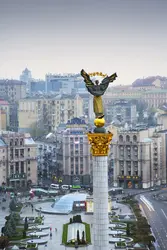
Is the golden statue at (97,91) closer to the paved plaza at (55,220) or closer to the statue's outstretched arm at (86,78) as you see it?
the statue's outstretched arm at (86,78)

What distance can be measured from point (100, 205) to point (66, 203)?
110 feet

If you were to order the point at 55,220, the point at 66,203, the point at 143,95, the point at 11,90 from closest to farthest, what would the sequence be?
the point at 55,220, the point at 66,203, the point at 11,90, the point at 143,95

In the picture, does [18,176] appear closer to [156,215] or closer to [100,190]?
[156,215]

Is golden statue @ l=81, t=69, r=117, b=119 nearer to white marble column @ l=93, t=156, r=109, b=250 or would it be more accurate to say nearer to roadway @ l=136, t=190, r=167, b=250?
white marble column @ l=93, t=156, r=109, b=250

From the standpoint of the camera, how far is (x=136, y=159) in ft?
254

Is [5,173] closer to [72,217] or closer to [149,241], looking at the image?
[72,217]

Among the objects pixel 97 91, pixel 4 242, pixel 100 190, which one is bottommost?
pixel 4 242

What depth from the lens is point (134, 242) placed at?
49.1 meters

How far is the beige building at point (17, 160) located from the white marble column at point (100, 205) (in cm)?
4707

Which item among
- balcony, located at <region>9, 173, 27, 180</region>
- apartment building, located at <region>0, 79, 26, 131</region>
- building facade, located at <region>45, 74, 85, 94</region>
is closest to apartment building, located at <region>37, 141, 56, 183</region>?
balcony, located at <region>9, 173, 27, 180</region>

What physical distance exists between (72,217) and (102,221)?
30.5 metres

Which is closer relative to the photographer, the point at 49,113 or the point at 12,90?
the point at 49,113

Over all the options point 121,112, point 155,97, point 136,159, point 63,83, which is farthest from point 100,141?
point 63,83

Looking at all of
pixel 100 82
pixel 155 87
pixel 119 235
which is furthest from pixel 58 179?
A: pixel 155 87
